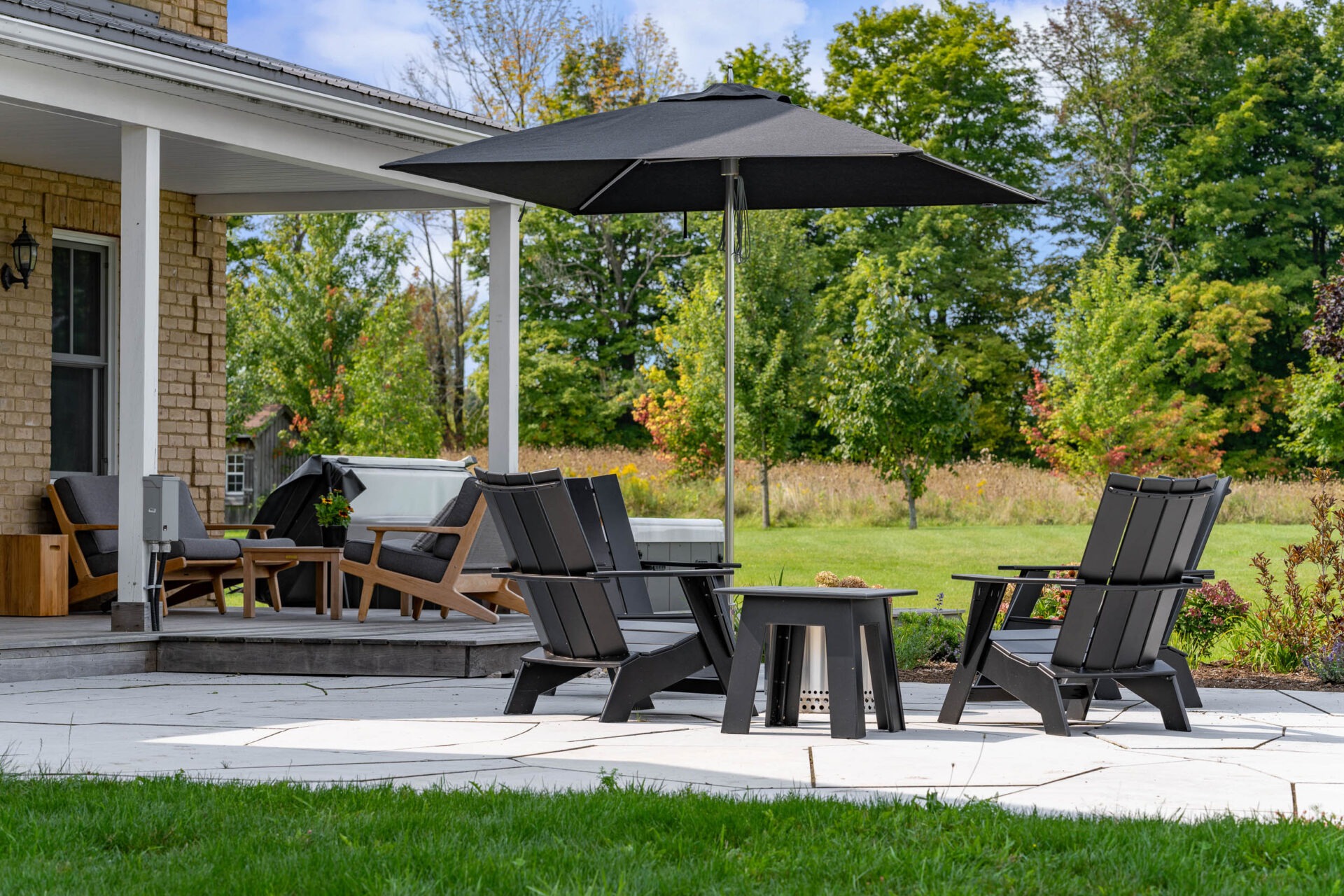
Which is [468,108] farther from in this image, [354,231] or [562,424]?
[562,424]

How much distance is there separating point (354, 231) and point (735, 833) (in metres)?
24.1

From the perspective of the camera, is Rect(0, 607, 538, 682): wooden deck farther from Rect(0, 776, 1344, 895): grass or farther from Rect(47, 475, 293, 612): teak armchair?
Rect(0, 776, 1344, 895): grass

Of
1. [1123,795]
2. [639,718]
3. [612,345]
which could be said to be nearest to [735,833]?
[1123,795]

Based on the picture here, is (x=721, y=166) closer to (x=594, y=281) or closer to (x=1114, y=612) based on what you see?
(x=1114, y=612)

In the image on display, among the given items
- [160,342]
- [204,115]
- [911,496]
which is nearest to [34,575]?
[160,342]

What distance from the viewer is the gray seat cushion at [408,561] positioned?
7992 millimetres

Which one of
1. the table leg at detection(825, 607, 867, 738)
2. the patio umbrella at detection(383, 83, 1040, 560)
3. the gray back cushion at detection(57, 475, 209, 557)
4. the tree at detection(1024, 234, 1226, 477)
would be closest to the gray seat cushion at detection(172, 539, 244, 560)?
the gray back cushion at detection(57, 475, 209, 557)

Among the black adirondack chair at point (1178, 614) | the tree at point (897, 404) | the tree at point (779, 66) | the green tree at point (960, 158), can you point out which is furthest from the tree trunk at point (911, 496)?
the black adirondack chair at point (1178, 614)

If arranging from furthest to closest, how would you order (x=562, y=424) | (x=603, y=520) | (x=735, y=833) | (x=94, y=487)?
(x=562, y=424) → (x=94, y=487) → (x=603, y=520) → (x=735, y=833)

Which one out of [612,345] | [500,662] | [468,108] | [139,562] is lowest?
[500,662]

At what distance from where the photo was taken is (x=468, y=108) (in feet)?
93.1

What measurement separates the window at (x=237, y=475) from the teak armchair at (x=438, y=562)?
75.2ft

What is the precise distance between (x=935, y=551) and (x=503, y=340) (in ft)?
38.3

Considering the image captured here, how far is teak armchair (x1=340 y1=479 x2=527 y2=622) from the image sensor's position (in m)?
7.92
